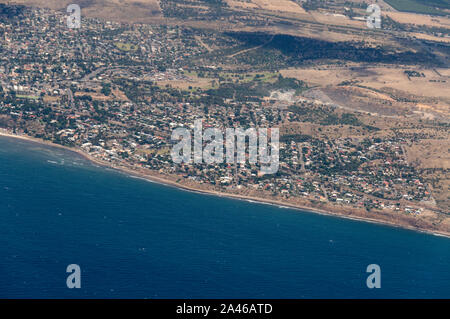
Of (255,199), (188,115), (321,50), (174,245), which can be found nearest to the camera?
(174,245)

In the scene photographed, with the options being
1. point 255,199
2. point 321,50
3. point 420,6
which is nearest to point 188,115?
point 255,199

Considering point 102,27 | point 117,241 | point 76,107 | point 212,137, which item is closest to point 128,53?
point 102,27

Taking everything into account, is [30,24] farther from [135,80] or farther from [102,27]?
[135,80]

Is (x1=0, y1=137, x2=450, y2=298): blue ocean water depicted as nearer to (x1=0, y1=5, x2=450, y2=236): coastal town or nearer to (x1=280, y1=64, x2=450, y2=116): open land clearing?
(x1=0, y1=5, x2=450, y2=236): coastal town

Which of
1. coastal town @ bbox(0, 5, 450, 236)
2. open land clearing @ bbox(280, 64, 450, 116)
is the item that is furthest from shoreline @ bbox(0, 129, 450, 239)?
open land clearing @ bbox(280, 64, 450, 116)

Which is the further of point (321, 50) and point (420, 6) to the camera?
point (420, 6)

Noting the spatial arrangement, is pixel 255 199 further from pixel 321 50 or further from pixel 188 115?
pixel 321 50
